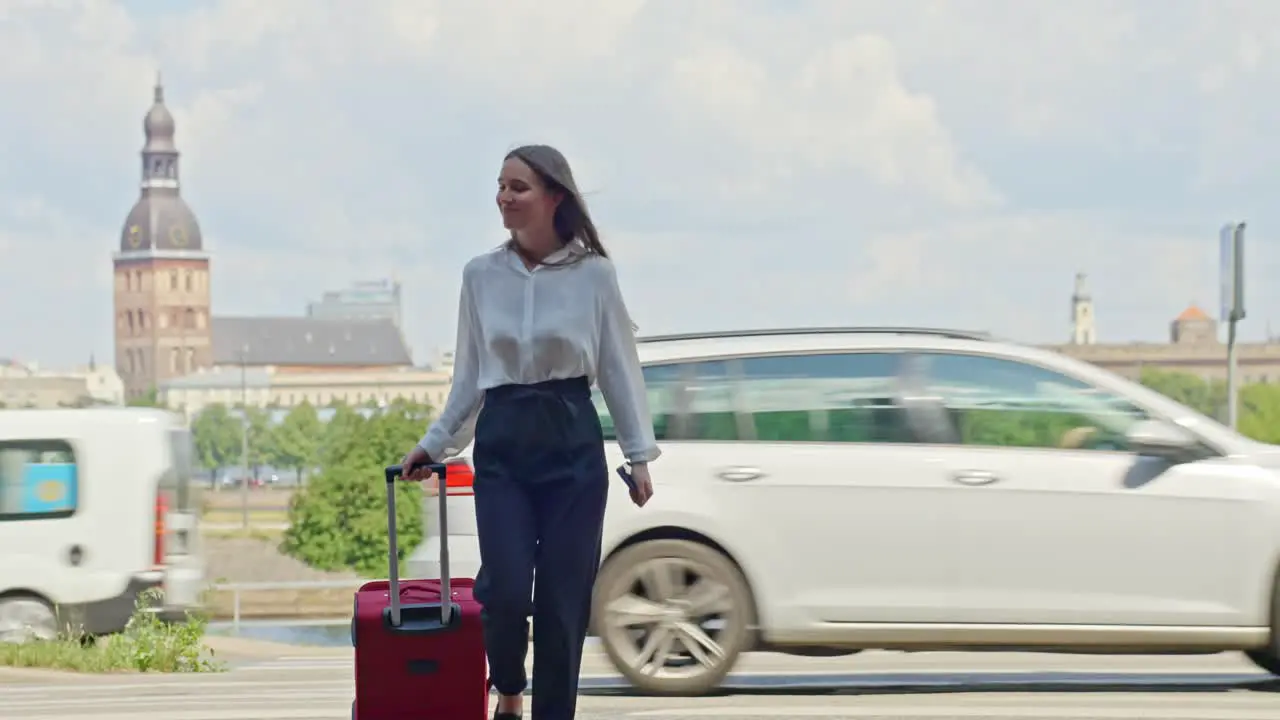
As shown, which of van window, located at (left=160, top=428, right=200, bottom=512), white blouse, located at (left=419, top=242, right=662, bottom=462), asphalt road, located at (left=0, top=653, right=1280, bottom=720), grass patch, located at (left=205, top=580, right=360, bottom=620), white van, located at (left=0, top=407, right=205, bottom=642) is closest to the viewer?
white blouse, located at (left=419, top=242, right=662, bottom=462)

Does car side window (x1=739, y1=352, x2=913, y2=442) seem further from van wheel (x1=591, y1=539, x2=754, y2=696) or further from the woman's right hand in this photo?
the woman's right hand

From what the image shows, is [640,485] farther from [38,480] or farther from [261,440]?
[261,440]

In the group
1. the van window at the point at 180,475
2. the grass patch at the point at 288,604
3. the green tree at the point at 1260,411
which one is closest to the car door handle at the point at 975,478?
the van window at the point at 180,475

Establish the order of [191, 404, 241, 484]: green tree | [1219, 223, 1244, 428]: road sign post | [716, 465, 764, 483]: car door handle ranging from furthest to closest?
1. [191, 404, 241, 484]: green tree
2. [1219, 223, 1244, 428]: road sign post
3. [716, 465, 764, 483]: car door handle

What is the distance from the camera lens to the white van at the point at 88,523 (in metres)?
16.9

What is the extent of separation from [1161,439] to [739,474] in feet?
4.99

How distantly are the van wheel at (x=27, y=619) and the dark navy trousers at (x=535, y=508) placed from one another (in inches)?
474

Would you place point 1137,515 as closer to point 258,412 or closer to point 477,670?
point 477,670

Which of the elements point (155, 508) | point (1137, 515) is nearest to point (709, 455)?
point (1137, 515)

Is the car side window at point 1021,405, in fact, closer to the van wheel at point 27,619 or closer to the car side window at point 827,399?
the car side window at point 827,399

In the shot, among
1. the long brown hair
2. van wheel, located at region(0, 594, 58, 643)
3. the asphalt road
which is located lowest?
van wheel, located at region(0, 594, 58, 643)

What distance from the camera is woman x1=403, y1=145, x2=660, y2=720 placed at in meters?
5.52

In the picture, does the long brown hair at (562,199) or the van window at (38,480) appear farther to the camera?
the van window at (38,480)

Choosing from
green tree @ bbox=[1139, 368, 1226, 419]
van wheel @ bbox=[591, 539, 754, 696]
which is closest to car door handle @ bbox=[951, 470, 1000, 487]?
van wheel @ bbox=[591, 539, 754, 696]
